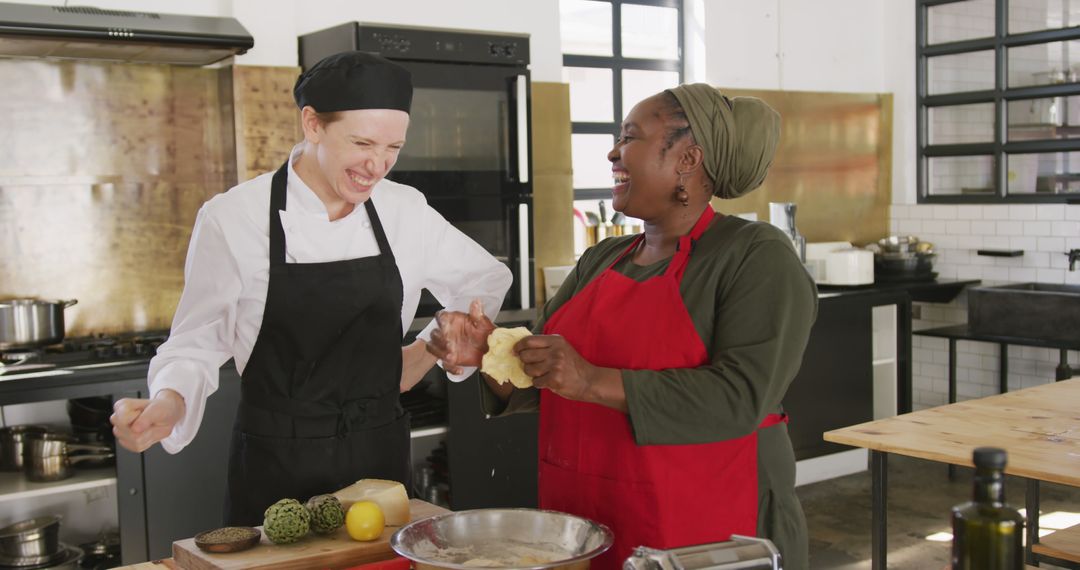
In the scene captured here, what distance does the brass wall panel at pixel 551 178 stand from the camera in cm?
605

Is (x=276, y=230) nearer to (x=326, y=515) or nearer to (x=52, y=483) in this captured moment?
(x=326, y=515)

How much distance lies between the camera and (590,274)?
8.04ft

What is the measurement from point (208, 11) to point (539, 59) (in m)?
1.85

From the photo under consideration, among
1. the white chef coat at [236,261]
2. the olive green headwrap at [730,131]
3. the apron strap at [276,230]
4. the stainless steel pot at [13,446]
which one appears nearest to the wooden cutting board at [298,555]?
the white chef coat at [236,261]

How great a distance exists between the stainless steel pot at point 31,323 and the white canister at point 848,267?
4.21m

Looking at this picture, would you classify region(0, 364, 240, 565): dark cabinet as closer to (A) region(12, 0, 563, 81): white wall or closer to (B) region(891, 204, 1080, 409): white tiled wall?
(A) region(12, 0, 563, 81): white wall

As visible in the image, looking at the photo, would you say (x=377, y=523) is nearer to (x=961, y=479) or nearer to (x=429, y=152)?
(x=429, y=152)

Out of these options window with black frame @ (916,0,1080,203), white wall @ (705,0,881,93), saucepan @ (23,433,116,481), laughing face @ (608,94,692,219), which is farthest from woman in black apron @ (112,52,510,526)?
window with black frame @ (916,0,1080,203)

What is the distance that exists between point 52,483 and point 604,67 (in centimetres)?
408

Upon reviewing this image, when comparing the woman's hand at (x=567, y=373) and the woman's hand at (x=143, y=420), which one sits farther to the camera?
the woman's hand at (x=143, y=420)

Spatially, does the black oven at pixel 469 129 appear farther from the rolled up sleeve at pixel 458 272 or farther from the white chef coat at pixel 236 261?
the white chef coat at pixel 236 261

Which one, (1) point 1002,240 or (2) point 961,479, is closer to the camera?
(2) point 961,479

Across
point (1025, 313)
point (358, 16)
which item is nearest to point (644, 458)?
point (358, 16)

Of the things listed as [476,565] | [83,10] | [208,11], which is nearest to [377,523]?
[476,565]
